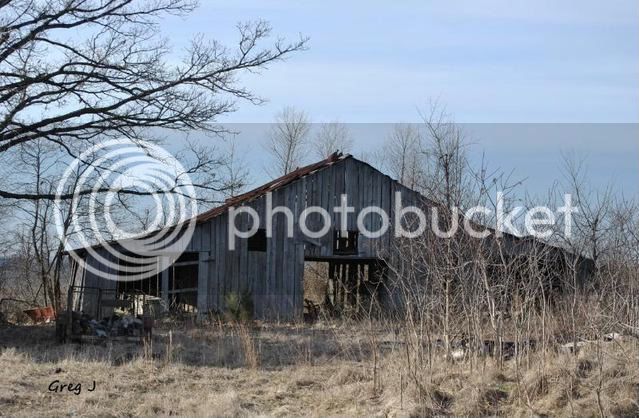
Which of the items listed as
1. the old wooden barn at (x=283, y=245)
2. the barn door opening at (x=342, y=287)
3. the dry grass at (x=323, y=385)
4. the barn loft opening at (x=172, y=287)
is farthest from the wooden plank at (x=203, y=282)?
the dry grass at (x=323, y=385)

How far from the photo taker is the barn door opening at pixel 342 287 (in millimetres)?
21078

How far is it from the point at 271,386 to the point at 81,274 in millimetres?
13720

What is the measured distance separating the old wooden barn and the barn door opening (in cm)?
77

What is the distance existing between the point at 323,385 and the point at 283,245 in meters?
11.6

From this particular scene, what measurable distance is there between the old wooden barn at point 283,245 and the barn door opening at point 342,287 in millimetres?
768

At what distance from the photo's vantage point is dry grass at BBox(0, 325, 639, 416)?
27.6 feet

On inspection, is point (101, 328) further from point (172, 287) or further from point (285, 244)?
point (285, 244)

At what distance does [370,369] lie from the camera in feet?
33.9

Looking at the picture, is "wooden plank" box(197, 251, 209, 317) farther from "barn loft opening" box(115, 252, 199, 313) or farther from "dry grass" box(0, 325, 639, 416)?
"dry grass" box(0, 325, 639, 416)

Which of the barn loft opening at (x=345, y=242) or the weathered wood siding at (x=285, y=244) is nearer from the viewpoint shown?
the weathered wood siding at (x=285, y=244)

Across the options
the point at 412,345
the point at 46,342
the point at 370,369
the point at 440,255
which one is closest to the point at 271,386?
the point at 370,369

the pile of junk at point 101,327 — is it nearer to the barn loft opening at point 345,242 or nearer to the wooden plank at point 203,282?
the wooden plank at point 203,282

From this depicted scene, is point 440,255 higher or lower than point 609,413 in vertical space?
higher

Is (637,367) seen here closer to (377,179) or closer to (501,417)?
(501,417)
